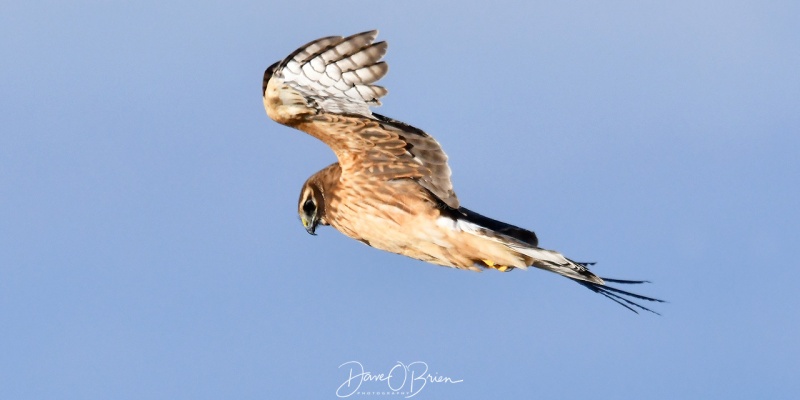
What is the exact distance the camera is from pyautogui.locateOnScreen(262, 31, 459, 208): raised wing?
481 inches

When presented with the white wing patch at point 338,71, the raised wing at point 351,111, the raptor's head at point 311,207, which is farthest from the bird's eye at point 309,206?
the white wing patch at point 338,71

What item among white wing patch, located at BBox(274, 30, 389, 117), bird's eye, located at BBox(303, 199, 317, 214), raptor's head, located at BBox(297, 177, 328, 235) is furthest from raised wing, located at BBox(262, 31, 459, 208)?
bird's eye, located at BBox(303, 199, 317, 214)

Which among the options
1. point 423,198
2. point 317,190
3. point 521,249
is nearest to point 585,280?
point 521,249

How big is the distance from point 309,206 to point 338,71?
1.46 meters

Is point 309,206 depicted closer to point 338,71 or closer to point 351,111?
point 351,111

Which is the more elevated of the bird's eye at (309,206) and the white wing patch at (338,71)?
the white wing patch at (338,71)

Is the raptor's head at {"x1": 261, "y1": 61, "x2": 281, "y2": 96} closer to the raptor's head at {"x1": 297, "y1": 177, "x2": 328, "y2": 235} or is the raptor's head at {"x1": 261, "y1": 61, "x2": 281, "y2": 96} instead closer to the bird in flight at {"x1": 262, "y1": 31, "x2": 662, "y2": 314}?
the bird in flight at {"x1": 262, "y1": 31, "x2": 662, "y2": 314}

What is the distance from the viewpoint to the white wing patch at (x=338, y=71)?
12211 mm

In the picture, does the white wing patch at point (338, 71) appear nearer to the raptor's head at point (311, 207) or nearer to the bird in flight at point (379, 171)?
the bird in flight at point (379, 171)

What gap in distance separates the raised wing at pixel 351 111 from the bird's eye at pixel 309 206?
0.54m

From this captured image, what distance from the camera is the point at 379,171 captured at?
1263cm

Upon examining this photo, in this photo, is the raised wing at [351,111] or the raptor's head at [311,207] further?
the raptor's head at [311,207]

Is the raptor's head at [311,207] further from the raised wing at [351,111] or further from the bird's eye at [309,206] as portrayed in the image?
the raised wing at [351,111]

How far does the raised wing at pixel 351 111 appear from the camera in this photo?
12227mm
